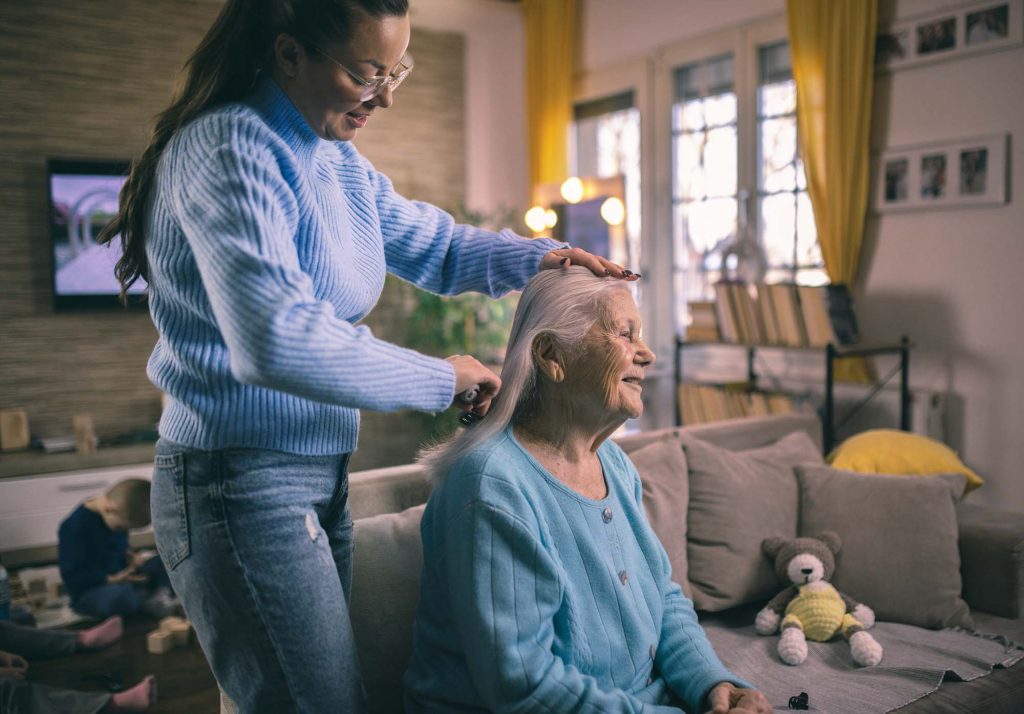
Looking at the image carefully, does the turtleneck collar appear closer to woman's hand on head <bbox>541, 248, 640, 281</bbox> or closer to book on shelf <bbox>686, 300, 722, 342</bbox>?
woman's hand on head <bbox>541, 248, 640, 281</bbox>

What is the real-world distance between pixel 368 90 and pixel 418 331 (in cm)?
478

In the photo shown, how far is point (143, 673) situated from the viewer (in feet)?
10.3

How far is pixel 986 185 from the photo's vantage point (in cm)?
364

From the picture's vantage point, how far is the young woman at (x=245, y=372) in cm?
A: 99

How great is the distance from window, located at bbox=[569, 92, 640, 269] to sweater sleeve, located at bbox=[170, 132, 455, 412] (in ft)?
13.8

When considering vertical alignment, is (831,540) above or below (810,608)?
above

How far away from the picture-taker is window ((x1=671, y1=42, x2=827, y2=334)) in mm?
4531

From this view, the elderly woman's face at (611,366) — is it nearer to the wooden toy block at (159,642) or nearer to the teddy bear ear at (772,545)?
the teddy bear ear at (772,545)

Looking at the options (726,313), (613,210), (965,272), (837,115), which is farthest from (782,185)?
(965,272)

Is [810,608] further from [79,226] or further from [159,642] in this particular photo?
[79,226]

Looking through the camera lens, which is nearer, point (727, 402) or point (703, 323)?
point (727, 402)

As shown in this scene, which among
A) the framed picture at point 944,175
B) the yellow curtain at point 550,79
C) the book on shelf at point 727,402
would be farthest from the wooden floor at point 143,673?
the yellow curtain at point 550,79

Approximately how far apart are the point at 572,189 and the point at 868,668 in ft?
11.5

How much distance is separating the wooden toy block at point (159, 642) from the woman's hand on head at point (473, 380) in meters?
2.64
